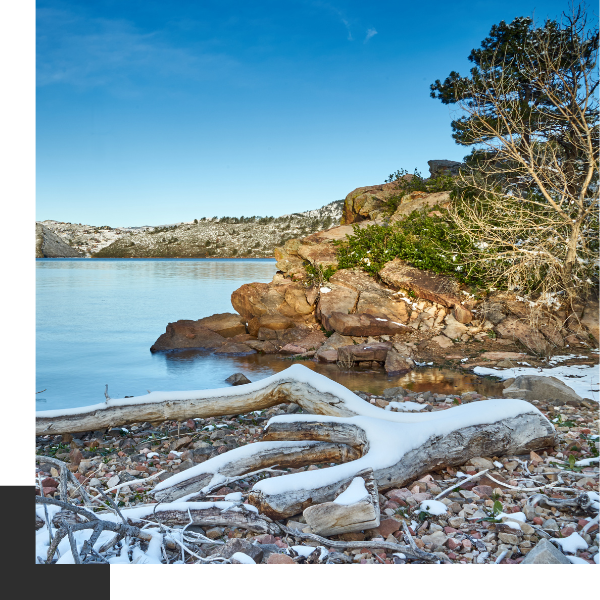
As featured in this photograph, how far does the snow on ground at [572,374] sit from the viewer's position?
19.2 feet

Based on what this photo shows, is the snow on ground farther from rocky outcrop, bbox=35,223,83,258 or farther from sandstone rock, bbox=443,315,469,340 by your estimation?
rocky outcrop, bbox=35,223,83,258

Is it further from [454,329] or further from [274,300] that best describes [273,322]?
[454,329]

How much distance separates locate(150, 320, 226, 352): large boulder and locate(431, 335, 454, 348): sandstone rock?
14.9 ft

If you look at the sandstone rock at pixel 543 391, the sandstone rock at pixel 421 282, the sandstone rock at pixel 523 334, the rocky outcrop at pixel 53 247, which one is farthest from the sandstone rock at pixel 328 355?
the rocky outcrop at pixel 53 247

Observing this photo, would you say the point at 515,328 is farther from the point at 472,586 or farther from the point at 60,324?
the point at 60,324

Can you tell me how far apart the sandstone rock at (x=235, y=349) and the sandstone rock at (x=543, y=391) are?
18.1 feet

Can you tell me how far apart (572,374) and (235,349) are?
6156 millimetres

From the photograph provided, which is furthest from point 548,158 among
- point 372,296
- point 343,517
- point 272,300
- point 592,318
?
point 343,517

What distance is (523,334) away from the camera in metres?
8.53

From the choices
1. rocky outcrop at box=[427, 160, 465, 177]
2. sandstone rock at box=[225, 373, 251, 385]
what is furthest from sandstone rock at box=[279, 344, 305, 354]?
rocky outcrop at box=[427, 160, 465, 177]

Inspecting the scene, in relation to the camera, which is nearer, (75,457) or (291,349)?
(75,457)

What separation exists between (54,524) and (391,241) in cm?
971

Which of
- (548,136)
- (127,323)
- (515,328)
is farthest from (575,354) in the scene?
(127,323)

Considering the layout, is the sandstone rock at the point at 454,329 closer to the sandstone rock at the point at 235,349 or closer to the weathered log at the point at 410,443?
the sandstone rock at the point at 235,349
